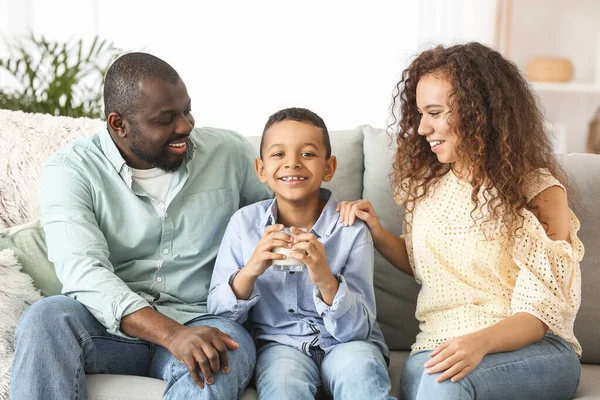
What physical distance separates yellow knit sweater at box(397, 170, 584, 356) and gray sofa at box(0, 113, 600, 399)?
8.5 inches

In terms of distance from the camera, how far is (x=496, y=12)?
3.56 metres

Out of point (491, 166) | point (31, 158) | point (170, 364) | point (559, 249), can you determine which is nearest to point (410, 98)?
point (491, 166)

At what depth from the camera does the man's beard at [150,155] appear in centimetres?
187

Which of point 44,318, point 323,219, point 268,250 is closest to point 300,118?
point 323,219

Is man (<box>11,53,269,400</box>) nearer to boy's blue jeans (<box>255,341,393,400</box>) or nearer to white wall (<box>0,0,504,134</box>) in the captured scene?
boy's blue jeans (<box>255,341,393,400</box>)

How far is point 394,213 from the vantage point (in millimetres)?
2070

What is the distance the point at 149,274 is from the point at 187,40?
6.37 feet

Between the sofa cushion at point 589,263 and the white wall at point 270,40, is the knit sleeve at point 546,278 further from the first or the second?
the white wall at point 270,40

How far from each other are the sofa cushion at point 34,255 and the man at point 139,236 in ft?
0.38

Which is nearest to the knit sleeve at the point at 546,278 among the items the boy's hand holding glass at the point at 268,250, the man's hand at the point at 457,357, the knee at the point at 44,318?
the man's hand at the point at 457,357

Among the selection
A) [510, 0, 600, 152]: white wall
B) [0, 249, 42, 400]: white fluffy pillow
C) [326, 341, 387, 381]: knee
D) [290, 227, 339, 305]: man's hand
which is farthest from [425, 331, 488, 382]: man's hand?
[510, 0, 600, 152]: white wall

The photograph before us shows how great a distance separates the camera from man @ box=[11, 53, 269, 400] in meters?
1.61

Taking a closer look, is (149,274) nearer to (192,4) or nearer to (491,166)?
(491,166)

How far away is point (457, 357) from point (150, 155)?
0.87 metres
